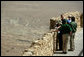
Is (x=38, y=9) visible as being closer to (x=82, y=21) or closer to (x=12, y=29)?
(x=12, y=29)

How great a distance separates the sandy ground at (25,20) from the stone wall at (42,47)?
31237 millimetres

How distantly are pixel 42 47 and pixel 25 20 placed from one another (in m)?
67.2

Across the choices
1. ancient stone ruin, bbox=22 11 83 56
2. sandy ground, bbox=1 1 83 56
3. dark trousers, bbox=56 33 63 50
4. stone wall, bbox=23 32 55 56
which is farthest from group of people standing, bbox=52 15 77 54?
sandy ground, bbox=1 1 83 56

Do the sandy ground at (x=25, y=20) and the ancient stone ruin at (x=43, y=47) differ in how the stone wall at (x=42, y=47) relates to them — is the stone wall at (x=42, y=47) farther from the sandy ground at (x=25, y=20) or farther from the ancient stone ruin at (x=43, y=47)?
the sandy ground at (x=25, y=20)

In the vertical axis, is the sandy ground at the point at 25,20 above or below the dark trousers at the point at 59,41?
below

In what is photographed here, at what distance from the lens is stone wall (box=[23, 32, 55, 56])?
32.5ft

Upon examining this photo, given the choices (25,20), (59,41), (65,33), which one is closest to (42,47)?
(65,33)

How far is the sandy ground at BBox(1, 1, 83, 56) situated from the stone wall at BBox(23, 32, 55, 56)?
31.2m

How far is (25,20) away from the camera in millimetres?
78000

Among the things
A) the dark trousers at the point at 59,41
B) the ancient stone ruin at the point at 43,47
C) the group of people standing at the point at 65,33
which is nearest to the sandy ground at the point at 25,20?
the dark trousers at the point at 59,41

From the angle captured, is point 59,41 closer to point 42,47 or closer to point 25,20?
point 42,47

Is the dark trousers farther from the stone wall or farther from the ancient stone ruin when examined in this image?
the stone wall

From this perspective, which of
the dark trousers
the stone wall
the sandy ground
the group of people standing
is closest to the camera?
the stone wall

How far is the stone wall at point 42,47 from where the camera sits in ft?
32.5
